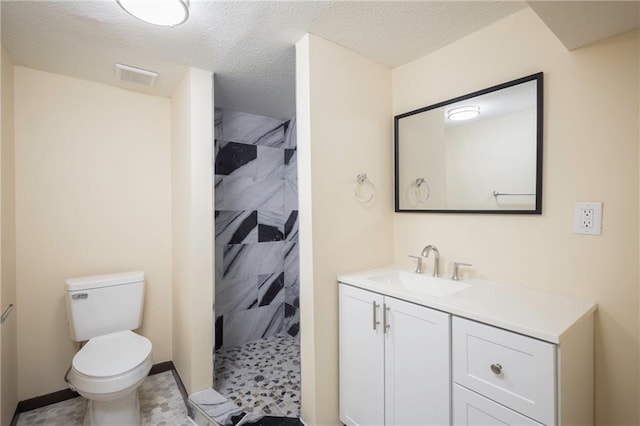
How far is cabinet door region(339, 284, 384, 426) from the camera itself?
148cm

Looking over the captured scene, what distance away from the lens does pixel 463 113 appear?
1668mm

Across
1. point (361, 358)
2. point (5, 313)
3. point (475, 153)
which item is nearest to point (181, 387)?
point (5, 313)

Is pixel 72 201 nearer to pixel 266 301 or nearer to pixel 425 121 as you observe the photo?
pixel 266 301

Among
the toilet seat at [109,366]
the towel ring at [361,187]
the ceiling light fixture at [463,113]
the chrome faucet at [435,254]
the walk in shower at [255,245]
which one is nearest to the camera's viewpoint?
the toilet seat at [109,366]

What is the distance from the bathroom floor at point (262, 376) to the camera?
1.87 meters

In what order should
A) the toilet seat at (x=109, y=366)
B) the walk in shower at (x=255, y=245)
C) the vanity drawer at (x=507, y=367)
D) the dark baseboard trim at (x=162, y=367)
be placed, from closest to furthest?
the vanity drawer at (x=507, y=367) → the toilet seat at (x=109, y=366) → the dark baseboard trim at (x=162, y=367) → the walk in shower at (x=255, y=245)

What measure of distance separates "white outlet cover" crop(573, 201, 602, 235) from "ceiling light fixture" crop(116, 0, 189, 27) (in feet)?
6.36

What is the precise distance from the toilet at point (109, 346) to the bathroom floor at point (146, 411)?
0.46ft

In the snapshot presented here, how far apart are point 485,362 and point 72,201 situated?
2598 mm

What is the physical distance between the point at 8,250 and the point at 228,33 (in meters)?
1.78

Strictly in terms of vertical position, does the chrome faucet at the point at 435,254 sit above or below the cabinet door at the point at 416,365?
above

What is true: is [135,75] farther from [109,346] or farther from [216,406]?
[216,406]

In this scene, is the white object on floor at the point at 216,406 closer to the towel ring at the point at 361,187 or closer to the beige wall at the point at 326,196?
the beige wall at the point at 326,196

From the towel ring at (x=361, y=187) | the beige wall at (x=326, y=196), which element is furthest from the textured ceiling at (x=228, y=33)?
the towel ring at (x=361, y=187)
